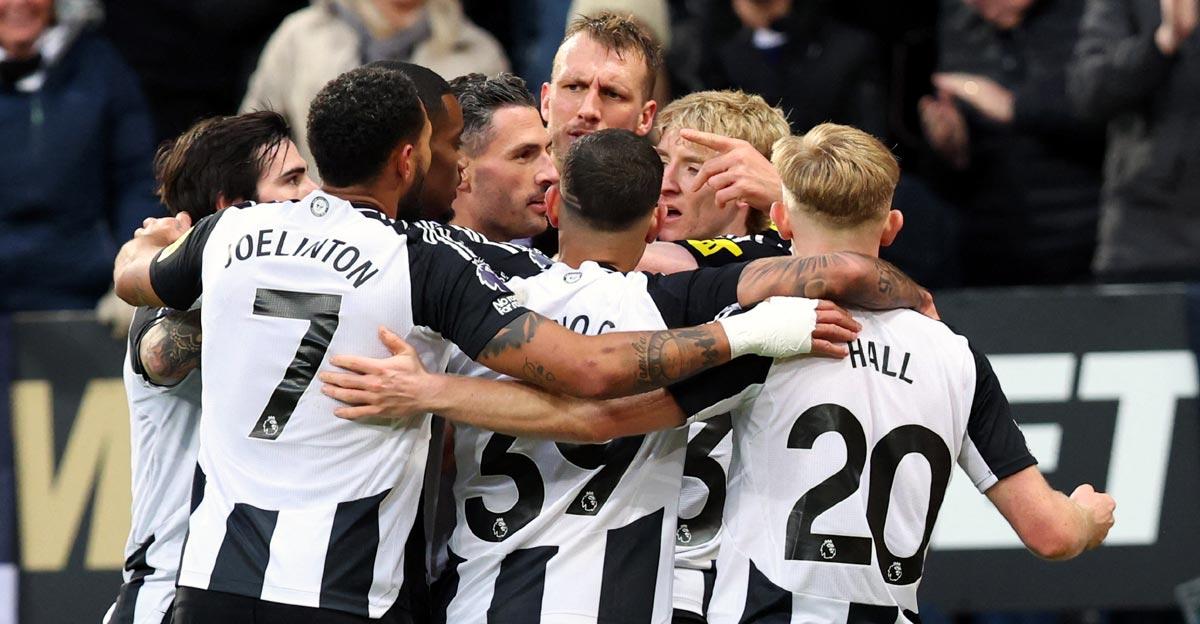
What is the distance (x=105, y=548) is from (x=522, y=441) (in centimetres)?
369

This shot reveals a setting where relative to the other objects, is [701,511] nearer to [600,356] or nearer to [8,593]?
[600,356]

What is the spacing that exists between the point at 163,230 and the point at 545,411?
142 centimetres

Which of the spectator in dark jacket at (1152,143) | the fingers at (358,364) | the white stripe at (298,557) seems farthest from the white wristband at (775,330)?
the spectator in dark jacket at (1152,143)

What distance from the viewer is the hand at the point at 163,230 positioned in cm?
501

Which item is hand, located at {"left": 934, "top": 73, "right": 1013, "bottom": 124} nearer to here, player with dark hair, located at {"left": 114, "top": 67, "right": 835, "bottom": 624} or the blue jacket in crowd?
the blue jacket in crowd

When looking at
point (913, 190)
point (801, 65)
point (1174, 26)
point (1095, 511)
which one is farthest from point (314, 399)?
point (1174, 26)

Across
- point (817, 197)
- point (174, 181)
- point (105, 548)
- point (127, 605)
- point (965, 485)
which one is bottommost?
point (105, 548)

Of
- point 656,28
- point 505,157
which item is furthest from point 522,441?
point 656,28

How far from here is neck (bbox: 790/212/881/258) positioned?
4.50m

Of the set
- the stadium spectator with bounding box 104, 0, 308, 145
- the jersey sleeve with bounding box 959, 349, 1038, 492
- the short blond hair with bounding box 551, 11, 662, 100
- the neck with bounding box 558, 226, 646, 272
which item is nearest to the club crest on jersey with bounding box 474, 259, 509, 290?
the neck with bounding box 558, 226, 646, 272

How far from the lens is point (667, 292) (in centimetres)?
457

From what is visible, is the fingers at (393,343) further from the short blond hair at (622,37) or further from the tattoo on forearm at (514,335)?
the short blond hair at (622,37)

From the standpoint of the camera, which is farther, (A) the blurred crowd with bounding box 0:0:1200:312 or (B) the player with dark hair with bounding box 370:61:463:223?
(A) the blurred crowd with bounding box 0:0:1200:312

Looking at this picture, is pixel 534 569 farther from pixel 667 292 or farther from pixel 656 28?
pixel 656 28
